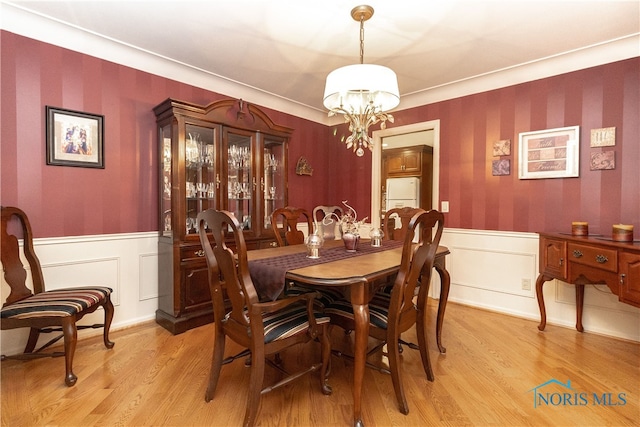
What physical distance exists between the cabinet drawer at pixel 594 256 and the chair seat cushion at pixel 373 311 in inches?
64.2

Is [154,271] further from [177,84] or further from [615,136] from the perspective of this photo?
[615,136]

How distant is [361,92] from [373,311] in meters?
1.48

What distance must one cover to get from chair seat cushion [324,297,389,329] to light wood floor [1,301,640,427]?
1.46ft

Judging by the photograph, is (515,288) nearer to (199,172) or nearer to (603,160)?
(603,160)

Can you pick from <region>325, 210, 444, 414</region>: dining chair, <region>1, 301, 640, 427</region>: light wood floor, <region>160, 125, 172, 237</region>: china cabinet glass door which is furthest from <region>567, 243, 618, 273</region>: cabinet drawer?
<region>160, 125, 172, 237</region>: china cabinet glass door

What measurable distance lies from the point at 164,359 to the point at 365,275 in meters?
1.66

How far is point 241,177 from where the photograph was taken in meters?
3.20

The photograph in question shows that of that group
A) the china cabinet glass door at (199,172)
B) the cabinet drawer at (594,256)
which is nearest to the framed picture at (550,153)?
the cabinet drawer at (594,256)

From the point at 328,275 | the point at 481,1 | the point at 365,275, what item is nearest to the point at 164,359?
the point at 328,275

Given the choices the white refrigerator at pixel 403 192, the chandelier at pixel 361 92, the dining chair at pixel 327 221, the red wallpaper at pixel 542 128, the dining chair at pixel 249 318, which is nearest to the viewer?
the dining chair at pixel 249 318

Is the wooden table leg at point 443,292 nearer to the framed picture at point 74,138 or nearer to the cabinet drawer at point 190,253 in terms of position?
the cabinet drawer at point 190,253

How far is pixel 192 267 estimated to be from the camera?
8.95 ft

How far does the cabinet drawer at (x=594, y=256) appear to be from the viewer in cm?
213

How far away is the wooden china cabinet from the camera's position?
2648 millimetres
